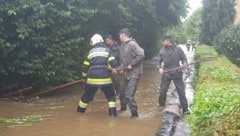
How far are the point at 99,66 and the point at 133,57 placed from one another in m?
0.95

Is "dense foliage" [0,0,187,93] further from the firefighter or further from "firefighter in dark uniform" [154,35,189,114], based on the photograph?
"firefighter in dark uniform" [154,35,189,114]

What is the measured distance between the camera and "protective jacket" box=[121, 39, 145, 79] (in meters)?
10.6

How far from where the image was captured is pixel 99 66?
10.3 metres

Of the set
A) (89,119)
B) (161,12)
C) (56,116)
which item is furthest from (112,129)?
(161,12)

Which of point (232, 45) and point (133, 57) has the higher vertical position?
point (232, 45)

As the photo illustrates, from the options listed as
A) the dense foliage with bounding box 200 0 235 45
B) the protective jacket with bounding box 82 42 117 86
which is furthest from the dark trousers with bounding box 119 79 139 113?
the dense foliage with bounding box 200 0 235 45

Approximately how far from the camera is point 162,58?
1165 cm

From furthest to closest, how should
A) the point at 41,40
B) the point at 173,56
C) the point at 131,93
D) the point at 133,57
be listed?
the point at 41,40, the point at 173,56, the point at 133,57, the point at 131,93

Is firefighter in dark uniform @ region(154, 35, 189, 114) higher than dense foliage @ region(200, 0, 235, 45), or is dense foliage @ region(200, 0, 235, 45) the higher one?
dense foliage @ region(200, 0, 235, 45)

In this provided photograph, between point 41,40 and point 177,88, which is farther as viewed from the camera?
point 41,40

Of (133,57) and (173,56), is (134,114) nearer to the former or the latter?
(133,57)

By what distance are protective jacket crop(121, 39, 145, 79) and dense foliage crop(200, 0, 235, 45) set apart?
65.5ft

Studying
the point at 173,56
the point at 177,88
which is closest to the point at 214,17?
the point at 173,56

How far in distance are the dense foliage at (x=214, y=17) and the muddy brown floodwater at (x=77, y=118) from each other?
16.8 metres
